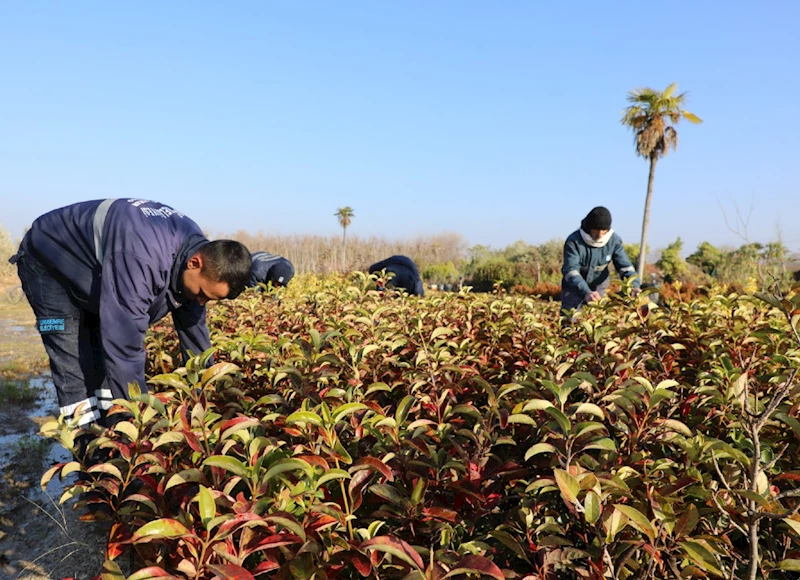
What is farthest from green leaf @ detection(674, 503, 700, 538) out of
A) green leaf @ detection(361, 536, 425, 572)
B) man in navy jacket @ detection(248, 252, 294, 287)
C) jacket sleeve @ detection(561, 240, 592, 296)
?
man in navy jacket @ detection(248, 252, 294, 287)

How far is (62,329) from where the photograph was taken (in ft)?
9.24

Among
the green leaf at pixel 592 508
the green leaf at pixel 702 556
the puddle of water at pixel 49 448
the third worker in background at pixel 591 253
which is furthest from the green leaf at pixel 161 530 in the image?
the third worker in background at pixel 591 253

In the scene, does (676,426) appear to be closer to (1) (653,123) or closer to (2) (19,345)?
(2) (19,345)

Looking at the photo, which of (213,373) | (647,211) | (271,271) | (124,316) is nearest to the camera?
(213,373)

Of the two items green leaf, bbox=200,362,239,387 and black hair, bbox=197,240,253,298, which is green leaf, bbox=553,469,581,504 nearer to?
green leaf, bbox=200,362,239,387

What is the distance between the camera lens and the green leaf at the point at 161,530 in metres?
1.06

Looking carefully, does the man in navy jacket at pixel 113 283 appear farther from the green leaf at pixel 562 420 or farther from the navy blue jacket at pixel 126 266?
the green leaf at pixel 562 420

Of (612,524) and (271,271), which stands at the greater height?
(612,524)

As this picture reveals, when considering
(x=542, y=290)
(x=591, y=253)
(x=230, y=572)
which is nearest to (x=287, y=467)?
(x=230, y=572)

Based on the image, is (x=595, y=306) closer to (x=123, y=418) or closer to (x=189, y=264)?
(x=189, y=264)

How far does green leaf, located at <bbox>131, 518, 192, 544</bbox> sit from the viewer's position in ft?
3.47

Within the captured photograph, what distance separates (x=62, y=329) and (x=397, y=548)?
2434mm

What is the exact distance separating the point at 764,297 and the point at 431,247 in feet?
115

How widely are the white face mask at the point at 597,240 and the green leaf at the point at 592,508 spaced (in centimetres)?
425
